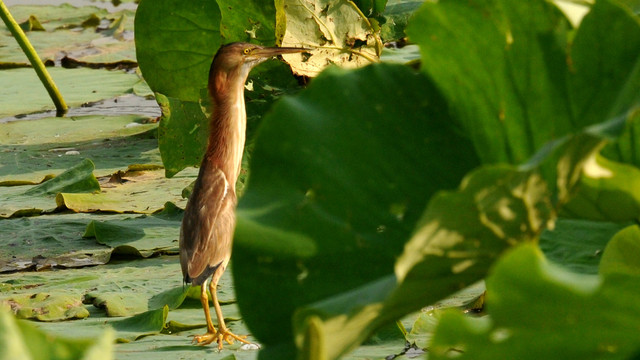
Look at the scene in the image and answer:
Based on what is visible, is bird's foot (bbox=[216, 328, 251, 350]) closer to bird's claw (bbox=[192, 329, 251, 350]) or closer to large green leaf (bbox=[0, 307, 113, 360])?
bird's claw (bbox=[192, 329, 251, 350])

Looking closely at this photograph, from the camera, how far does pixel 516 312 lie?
2.57ft

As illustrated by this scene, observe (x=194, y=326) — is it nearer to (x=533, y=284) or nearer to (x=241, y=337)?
(x=241, y=337)

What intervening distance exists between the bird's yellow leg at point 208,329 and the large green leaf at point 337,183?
1.58 meters

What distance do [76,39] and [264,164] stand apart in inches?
271

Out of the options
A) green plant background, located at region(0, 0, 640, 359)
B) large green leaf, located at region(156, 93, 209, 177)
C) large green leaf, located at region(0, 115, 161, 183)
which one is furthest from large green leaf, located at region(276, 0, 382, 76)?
green plant background, located at region(0, 0, 640, 359)

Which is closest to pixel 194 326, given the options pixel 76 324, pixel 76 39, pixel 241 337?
pixel 241 337

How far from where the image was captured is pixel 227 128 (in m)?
3.40

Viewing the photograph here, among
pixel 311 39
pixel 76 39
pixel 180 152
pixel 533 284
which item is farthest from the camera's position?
pixel 76 39

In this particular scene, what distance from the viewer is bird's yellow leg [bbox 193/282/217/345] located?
2.64 m

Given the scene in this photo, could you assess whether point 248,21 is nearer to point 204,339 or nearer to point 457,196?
point 204,339

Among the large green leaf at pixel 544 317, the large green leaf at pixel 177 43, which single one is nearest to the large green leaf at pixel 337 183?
the large green leaf at pixel 544 317

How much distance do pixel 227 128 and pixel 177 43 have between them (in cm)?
44

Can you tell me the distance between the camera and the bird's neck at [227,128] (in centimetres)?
335

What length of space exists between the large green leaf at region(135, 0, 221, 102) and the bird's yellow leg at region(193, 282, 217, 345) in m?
0.99
